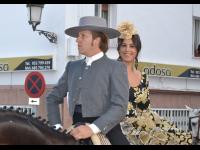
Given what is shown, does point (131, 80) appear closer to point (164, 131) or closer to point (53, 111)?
point (164, 131)

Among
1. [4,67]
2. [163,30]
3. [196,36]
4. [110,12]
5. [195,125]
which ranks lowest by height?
[195,125]

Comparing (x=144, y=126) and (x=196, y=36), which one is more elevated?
(x=196, y=36)

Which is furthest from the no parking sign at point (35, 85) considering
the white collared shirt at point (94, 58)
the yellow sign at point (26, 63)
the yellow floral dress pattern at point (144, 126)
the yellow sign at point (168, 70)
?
the white collared shirt at point (94, 58)

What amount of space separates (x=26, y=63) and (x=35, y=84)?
11.8 feet

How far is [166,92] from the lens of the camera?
52.9ft

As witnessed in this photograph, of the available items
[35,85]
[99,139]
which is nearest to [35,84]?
[35,85]

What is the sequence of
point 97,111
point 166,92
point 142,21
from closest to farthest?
point 97,111 → point 142,21 → point 166,92

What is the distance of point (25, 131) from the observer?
10.6 feet

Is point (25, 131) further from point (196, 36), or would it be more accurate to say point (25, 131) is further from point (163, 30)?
point (196, 36)

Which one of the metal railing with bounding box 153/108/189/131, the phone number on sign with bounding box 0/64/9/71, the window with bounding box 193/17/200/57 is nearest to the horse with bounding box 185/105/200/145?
the metal railing with bounding box 153/108/189/131

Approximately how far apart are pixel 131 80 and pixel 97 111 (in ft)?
5.23

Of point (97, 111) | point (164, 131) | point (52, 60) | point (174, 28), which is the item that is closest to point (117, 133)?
point (97, 111)

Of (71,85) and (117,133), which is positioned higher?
(71,85)

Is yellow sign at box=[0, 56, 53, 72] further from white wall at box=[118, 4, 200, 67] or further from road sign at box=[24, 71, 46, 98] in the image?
road sign at box=[24, 71, 46, 98]
